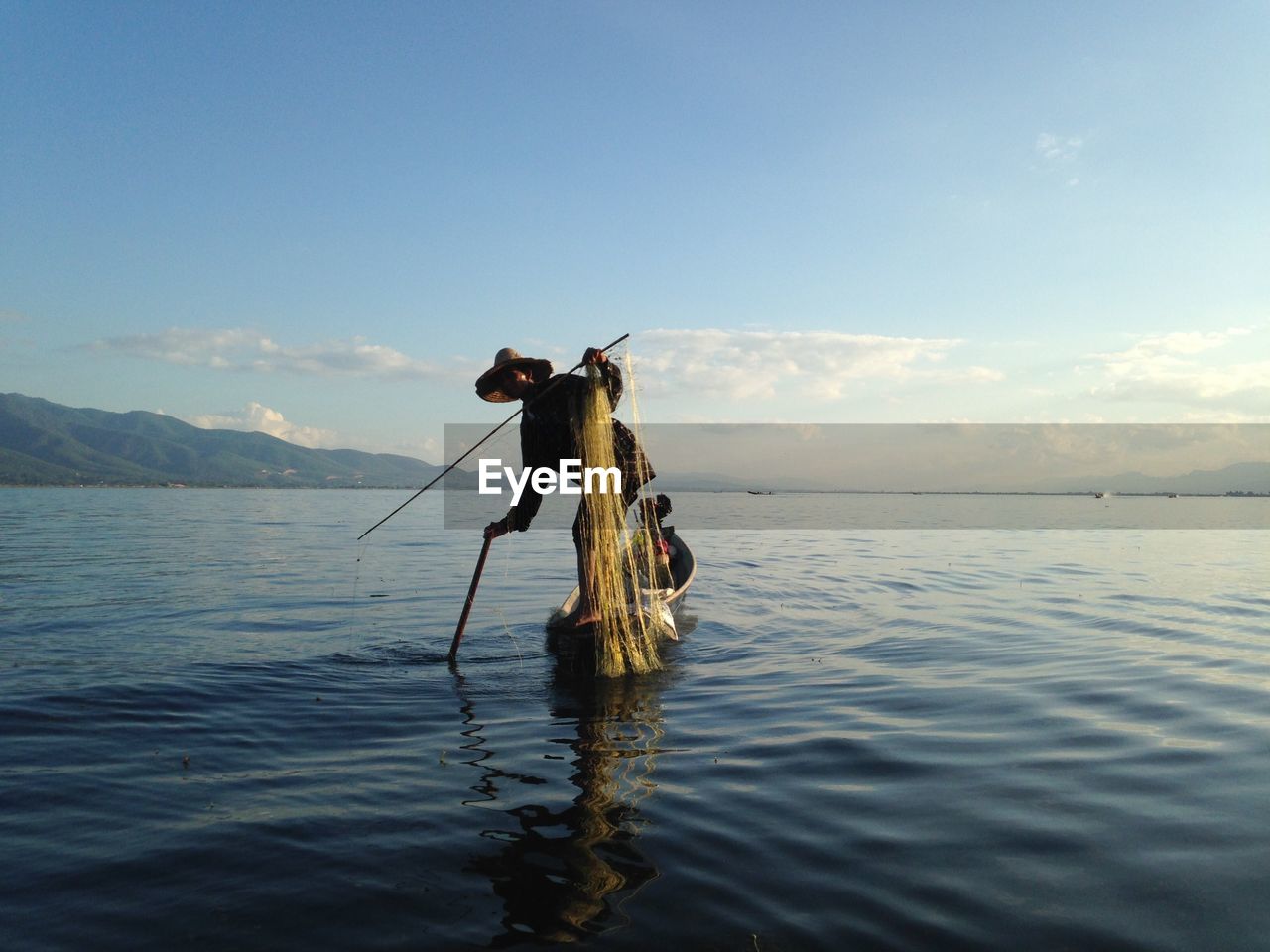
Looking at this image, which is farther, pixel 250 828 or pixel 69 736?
pixel 69 736

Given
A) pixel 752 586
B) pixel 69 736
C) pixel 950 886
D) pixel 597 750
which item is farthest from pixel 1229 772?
pixel 752 586

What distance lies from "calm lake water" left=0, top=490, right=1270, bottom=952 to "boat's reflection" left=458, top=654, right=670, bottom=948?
0.07ft

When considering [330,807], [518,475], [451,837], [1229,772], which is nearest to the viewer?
[451,837]

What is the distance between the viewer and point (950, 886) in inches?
138

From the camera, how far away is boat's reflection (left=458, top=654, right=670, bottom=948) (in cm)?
332

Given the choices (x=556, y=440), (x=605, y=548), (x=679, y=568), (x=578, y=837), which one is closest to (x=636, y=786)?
(x=578, y=837)

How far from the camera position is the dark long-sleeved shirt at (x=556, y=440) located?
8.81 m

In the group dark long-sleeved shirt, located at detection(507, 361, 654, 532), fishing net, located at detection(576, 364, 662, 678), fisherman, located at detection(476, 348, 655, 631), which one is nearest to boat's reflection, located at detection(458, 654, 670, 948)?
fishing net, located at detection(576, 364, 662, 678)

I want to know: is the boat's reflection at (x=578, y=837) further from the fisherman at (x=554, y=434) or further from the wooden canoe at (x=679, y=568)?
the wooden canoe at (x=679, y=568)

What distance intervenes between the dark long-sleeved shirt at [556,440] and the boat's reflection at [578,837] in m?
3.16

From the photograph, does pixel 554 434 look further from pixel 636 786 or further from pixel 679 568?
pixel 679 568

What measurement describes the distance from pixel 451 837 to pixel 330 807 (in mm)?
969

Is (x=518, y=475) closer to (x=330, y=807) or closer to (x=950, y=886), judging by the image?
(x=330, y=807)

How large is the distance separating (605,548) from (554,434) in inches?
62.3
